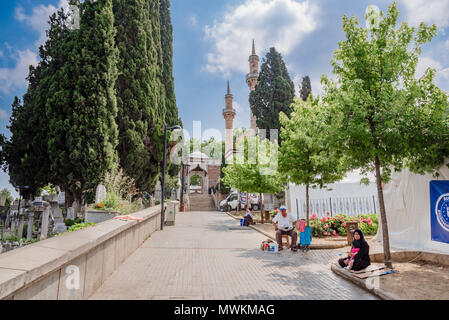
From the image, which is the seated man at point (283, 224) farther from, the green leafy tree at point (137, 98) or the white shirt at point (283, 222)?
the green leafy tree at point (137, 98)

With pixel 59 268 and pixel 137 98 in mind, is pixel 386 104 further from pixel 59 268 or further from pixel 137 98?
pixel 137 98

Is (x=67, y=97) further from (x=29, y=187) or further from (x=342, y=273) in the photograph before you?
(x=342, y=273)

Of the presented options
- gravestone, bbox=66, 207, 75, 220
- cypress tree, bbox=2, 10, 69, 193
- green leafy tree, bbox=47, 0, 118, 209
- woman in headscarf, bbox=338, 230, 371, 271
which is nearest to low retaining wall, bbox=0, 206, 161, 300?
woman in headscarf, bbox=338, 230, 371, 271

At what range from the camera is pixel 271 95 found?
109 feet

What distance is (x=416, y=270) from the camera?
6.56m

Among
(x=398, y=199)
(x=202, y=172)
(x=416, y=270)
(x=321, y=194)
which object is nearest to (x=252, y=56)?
(x=202, y=172)

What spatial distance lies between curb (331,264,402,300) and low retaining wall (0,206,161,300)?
487 centimetres

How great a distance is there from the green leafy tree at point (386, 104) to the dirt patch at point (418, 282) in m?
0.61

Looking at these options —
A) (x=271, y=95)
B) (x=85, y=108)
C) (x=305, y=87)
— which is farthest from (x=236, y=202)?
(x=305, y=87)

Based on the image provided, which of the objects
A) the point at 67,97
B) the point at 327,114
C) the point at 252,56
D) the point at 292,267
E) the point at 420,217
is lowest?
the point at 292,267

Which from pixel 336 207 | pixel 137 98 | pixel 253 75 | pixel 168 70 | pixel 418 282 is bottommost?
pixel 418 282

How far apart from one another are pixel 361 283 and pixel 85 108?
46.9 feet
